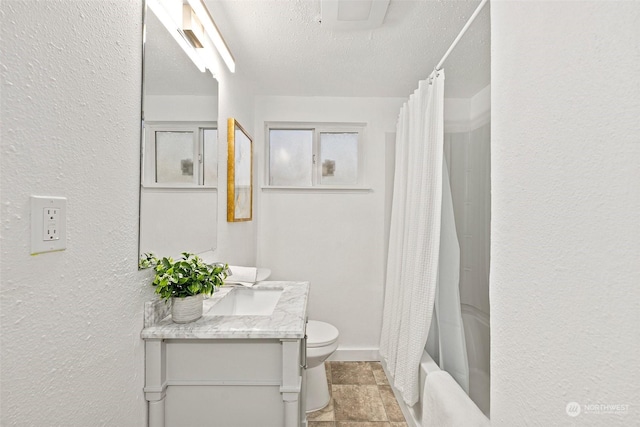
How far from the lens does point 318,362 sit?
2.05m

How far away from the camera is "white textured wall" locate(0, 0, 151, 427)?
630 millimetres

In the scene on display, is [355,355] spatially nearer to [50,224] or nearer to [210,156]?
[210,156]

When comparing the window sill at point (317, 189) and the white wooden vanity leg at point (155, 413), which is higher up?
the window sill at point (317, 189)

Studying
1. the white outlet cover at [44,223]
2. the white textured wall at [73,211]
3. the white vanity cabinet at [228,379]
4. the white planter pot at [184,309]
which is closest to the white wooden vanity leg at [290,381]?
the white vanity cabinet at [228,379]

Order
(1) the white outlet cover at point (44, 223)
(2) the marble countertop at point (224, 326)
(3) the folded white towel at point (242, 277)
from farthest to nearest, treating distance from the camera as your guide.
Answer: (3) the folded white towel at point (242, 277), (2) the marble countertop at point (224, 326), (1) the white outlet cover at point (44, 223)

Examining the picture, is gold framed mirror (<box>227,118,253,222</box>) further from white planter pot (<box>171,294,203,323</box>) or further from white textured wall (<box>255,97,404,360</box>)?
white planter pot (<box>171,294,203,323</box>)

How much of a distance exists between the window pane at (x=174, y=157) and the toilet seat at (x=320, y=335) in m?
1.21

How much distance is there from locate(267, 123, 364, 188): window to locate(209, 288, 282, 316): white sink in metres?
1.38

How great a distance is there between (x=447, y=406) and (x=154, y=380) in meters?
1.12

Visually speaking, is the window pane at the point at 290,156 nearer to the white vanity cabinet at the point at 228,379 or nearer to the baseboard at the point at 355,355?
the baseboard at the point at 355,355

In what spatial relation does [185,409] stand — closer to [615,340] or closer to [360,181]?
[615,340]

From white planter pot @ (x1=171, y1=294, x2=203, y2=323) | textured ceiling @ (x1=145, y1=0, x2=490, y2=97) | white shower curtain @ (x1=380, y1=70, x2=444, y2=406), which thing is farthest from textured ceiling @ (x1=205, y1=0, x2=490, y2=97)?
white planter pot @ (x1=171, y1=294, x2=203, y2=323)

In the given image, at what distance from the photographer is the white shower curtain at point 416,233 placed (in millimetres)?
1738

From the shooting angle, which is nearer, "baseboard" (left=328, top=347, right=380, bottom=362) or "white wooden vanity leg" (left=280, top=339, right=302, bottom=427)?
"white wooden vanity leg" (left=280, top=339, right=302, bottom=427)
